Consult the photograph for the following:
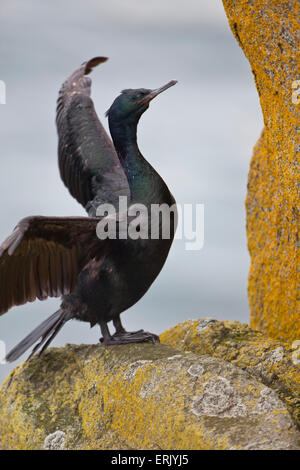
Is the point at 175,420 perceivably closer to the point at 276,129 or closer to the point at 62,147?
the point at 276,129

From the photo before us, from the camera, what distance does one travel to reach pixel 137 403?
4129mm

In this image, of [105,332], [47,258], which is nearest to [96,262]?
[47,258]

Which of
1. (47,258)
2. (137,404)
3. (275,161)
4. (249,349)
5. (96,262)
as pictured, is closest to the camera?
(137,404)

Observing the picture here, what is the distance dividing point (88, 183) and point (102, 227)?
1265 mm

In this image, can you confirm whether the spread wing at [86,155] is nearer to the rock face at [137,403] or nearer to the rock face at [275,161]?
the rock face at [275,161]

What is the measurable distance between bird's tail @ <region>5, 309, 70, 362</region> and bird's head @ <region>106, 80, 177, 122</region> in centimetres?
133

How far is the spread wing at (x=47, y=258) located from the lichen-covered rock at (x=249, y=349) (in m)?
0.95

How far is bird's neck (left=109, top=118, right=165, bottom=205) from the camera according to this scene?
477cm

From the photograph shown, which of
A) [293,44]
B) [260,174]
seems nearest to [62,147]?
[260,174]

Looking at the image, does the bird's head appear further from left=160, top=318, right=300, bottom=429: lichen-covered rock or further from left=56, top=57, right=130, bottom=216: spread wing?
left=160, top=318, right=300, bottom=429: lichen-covered rock

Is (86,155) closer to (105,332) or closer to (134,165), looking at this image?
(134,165)

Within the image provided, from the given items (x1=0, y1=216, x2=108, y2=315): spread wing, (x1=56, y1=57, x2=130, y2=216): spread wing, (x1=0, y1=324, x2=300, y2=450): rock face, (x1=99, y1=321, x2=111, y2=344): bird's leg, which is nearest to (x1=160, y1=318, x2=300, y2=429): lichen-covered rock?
(x1=0, y1=324, x2=300, y2=450): rock face

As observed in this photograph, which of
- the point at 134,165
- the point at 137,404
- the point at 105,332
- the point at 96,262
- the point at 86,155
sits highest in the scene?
the point at 86,155

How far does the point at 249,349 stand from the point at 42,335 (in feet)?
4.39
